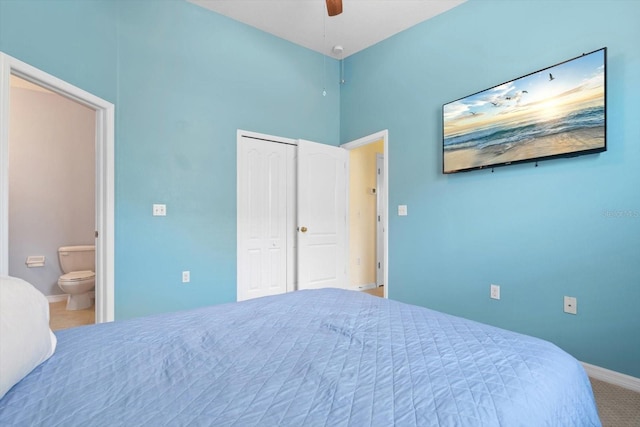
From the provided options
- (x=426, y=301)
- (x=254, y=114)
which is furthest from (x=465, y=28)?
(x=426, y=301)

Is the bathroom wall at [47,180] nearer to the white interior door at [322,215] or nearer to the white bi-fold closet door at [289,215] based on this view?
the white bi-fold closet door at [289,215]

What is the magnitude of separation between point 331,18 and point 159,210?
8.45 feet

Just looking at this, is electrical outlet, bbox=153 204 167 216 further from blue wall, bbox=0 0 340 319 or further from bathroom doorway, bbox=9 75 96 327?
bathroom doorway, bbox=9 75 96 327

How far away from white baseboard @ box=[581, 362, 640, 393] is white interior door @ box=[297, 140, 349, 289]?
2.50m

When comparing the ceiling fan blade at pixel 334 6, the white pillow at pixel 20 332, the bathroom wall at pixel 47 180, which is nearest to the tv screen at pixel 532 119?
the ceiling fan blade at pixel 334 6

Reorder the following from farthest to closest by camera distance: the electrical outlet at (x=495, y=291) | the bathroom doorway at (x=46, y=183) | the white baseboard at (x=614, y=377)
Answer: the bathroom doorway at (x=46, y=183)
the electrical outlet at (x=495, y=291)
the white baseboard at (x=614, y=377)

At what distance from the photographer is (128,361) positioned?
896mm

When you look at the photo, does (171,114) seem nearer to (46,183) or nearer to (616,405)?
(46,183)

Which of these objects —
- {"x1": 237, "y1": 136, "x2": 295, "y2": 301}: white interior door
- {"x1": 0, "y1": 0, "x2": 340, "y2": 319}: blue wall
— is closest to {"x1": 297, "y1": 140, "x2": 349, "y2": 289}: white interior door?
{"x1": 237, "y1": 136, "x2": 295, "y2": 301}: white interior door

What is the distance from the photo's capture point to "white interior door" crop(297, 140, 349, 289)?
3.63 m

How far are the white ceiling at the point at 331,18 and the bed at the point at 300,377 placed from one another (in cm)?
299

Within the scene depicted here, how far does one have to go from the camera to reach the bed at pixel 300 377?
0.66m

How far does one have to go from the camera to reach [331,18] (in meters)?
3.19

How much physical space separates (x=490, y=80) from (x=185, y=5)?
291cm
